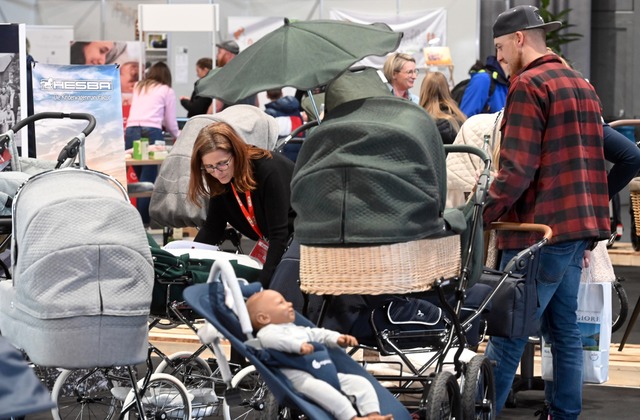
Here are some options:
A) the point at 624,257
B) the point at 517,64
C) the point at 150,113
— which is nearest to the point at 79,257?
the point at 517,64

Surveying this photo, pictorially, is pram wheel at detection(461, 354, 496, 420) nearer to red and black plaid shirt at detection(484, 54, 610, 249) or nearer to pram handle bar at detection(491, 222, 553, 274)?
pram handle bar at detection(491, 222, 553, 274)

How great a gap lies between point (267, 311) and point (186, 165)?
2.98 metres

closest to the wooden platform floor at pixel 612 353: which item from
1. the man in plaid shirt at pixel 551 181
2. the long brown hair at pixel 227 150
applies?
the man in plaid shirt at pixel 551 181

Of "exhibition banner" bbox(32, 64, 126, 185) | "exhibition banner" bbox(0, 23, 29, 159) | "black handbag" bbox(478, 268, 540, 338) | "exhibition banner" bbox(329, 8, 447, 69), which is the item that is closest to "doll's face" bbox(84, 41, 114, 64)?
"exhibition banner" bbox(329, 8, 447, 69)

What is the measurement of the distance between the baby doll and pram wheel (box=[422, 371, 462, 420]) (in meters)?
0.23

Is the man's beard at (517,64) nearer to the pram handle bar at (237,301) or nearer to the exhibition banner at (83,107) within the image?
the pram handle bar at (237,301)

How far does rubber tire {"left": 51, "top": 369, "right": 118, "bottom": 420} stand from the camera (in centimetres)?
539

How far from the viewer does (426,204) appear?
424 cm

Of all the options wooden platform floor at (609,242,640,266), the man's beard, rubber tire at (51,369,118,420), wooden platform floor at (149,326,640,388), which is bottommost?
wooden platform floor at (609,242,640,266)

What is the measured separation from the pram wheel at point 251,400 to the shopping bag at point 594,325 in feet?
4.29

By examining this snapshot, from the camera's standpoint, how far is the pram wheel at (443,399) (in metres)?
4.16

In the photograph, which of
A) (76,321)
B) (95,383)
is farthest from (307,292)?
(95,383)

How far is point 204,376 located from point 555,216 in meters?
1.63

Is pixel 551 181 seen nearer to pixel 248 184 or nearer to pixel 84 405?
pixel 248 184
